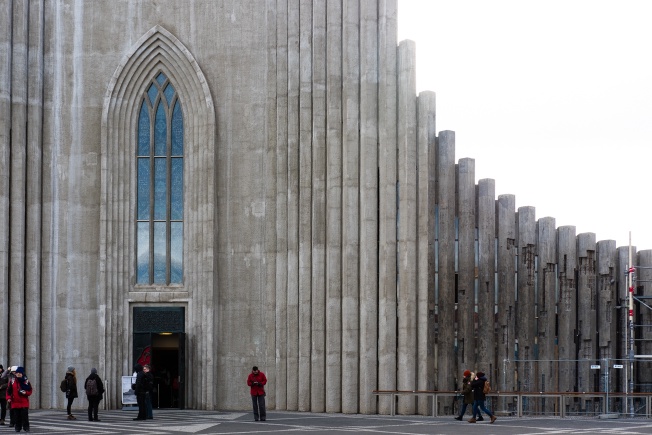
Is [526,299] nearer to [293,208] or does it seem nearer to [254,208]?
[293,208]

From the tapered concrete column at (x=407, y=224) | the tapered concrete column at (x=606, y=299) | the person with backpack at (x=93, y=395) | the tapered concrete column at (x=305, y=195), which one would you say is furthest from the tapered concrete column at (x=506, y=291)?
the person with backpack at (x=93, y=395)

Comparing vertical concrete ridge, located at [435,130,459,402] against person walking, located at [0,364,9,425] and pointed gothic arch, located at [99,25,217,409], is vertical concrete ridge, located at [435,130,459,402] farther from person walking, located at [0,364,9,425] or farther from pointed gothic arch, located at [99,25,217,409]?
person walking, located at [0,364,9,425]

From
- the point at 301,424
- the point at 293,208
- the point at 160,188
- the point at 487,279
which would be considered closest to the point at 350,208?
the point at 293,208

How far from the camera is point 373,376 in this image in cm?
3541

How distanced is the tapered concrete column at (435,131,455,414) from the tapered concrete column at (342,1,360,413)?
273cm

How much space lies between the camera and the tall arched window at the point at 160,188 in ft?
123

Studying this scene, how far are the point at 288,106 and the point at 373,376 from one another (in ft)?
29.0

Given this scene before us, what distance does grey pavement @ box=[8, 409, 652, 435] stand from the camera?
26.8 meters

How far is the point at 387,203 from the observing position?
35875mm

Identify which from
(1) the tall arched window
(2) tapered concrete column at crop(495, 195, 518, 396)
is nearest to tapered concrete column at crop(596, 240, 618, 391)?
(2) tapered concrete column at crop(495, 195, 518, 396)

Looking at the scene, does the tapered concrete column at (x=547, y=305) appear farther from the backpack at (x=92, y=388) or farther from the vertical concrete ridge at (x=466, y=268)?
the backpack at (x=92, y=388)

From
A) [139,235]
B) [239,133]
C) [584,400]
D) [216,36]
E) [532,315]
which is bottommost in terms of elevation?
[584,400]

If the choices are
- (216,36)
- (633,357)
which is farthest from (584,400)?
(216,36)

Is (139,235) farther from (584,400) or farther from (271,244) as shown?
(584,400)
